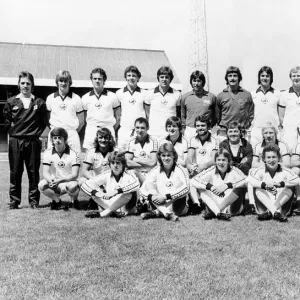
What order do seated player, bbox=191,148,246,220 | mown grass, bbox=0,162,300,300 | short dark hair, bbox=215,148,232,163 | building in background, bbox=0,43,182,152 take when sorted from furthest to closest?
building in background, bbox=0,43,182,152
short dark hair, bbox=215,148,232,163
seated player, bbox=191,148,246,220
mown grass, bbox=0,162,300,300

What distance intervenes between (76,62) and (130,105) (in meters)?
17.8

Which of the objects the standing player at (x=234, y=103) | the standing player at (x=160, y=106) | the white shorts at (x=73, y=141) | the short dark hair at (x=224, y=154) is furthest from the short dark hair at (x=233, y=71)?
the white shorts at (x=73, y=141)

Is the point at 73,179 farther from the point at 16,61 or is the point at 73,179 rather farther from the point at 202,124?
the point at 16,61

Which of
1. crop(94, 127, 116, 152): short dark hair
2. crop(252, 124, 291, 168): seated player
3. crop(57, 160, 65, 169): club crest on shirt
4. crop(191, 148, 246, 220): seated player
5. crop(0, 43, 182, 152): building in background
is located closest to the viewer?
crop(191, 148, 246, 220): seated player

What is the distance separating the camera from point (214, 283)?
2.83 metres

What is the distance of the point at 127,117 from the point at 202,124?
125cm

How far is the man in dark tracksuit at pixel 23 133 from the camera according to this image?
18.7 ft

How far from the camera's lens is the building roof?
68.1 feet

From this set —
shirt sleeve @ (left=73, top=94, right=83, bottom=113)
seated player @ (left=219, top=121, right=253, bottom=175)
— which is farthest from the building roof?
seated player @ (left=219, top=121, right=253, bottom=175)

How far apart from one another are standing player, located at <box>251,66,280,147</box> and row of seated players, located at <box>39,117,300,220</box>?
0.56 m

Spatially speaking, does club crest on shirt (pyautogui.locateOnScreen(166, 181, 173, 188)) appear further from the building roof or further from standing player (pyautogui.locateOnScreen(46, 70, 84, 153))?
the building roof

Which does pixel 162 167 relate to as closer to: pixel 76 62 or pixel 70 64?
pixel 70 64

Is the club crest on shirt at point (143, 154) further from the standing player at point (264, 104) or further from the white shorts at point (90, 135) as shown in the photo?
the standing player at point (264, 104)

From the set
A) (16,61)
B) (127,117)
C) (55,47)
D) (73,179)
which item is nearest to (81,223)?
(73,179)
